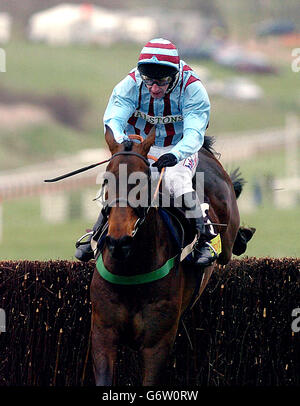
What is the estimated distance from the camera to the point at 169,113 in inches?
225

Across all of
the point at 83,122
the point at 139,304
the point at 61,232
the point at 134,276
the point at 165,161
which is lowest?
the point at 61,232

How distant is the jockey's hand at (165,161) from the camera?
505cm

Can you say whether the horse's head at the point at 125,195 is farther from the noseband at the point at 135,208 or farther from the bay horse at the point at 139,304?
the bay horse at the point at 139,304

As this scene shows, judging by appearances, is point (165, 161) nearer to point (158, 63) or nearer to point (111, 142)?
point (111, 142)

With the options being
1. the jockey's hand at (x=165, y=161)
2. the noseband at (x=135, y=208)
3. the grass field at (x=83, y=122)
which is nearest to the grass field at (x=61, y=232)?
the grass field at (x=83, y=122)

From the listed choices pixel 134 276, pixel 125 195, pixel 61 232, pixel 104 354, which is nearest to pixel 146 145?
pixel 125 195

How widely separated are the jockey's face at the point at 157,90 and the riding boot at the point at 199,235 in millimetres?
603

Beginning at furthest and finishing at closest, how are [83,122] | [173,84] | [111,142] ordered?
[83,122], [173,84], [111,142]

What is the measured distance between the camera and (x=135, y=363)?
659cm

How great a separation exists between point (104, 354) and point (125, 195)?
3.36 feet

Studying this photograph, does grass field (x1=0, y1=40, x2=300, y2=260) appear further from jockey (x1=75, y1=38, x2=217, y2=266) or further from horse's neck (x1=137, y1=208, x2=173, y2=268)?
horse's neck (x1=137, y1=208, x2=173, y2=268)

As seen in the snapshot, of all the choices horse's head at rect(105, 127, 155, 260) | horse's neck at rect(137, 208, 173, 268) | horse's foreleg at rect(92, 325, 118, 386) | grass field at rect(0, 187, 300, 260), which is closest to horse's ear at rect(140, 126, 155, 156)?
horse's head at rect(105, 127, 155, 260)

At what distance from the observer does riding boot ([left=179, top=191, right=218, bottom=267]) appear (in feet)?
18.2

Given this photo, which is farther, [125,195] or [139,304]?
[139,304]
